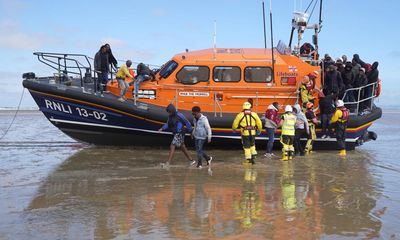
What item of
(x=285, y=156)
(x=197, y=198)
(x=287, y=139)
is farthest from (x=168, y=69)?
(x=197, y=198)

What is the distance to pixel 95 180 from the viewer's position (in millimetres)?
6250

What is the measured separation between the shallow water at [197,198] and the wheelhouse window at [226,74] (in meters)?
1.96

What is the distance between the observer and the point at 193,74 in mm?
9672

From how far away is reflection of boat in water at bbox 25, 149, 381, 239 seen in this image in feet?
12.9

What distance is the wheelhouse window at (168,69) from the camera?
9.70m

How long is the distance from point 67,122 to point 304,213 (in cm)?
650

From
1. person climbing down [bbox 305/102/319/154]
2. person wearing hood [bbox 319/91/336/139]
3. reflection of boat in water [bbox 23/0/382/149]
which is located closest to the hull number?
reflection of boat in water [bbox 23/0/382/149]

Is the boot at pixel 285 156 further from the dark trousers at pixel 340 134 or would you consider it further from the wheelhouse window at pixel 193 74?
the wheelhouse window at pixel 193 74

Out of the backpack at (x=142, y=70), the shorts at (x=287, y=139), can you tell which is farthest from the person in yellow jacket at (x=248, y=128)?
the backpack at (x=142, y=70)

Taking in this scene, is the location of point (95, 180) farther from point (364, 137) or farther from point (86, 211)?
point (364, 137)

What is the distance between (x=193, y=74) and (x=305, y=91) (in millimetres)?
2520

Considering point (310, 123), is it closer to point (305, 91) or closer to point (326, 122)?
point (326, 122)

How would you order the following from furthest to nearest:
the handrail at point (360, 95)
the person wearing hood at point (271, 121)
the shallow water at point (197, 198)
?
the handrail at point (360, 95) < the person wearing hood at point (271, 121) < the shallow water at point (197, 198)

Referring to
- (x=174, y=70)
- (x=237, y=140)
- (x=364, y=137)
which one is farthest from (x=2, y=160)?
(x=364, y=137)
